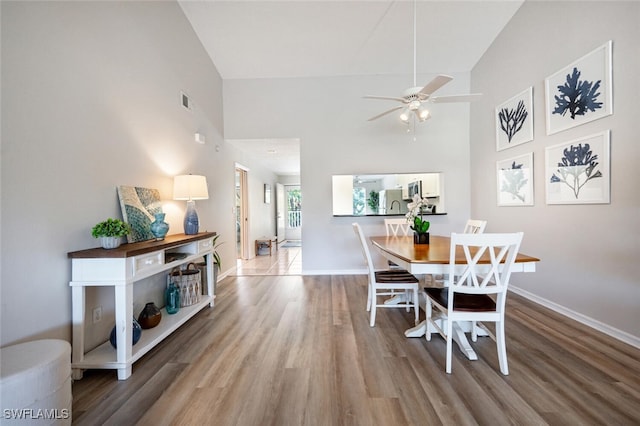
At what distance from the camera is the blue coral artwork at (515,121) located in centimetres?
298

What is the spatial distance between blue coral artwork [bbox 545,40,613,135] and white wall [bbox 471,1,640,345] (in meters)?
0.06

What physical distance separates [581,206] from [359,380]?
105 inches

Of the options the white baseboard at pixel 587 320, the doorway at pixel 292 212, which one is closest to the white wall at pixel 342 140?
the white baseboard at pixel 587 320

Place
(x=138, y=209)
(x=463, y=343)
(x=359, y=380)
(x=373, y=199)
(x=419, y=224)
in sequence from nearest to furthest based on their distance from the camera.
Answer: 1. (x=359, y=380)
2. (x=463, y=343)
3. (x=138, y=209)
4. (x=419, y=224)
5. (x=373, y=199)

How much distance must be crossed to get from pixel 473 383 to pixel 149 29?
407 cm

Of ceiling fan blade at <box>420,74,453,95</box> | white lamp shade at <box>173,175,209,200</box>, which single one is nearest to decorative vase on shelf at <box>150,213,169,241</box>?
white lamp shade at <box>173,175,209,200</box>

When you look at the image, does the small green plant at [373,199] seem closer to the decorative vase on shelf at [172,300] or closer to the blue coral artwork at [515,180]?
the blue coral artwork at [515,180]

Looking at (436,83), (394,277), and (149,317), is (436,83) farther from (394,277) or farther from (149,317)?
(149,317)

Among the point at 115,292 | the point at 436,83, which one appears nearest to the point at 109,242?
the point at 115,292

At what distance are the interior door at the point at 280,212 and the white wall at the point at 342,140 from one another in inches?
176

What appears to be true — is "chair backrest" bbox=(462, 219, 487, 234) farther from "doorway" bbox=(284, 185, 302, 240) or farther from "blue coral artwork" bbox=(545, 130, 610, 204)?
"doorway" bbox=(284, 185, 302, 240)

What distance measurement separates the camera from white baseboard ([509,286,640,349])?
1989 millimetres

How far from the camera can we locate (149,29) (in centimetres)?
250

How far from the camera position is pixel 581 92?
2361mm
